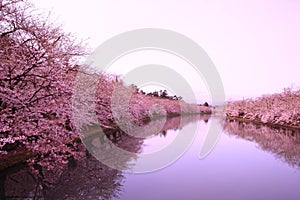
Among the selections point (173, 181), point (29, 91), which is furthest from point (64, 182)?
point (29, 91)

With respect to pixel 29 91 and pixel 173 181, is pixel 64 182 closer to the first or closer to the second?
pixel 173 181

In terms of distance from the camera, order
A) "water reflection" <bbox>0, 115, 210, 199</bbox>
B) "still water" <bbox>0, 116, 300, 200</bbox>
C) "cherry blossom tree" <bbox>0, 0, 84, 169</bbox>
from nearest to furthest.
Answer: "cherry blossom tree" <bbox>0, 0, 84, 169</bbox> < "water reflection" <bbox>0, 115, 210, 199</bbox> < "still water" <bbox>0, 116, 300, 200</bbox>

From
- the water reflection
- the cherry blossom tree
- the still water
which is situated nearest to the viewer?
the cherry blossom tree

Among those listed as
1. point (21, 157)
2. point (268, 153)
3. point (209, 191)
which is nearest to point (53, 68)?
point (209, 191)

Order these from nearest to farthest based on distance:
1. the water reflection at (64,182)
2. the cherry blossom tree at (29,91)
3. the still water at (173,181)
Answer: the cherry blossom tree at (29,91), the water reflection at (64,182), the still water at (173,181)

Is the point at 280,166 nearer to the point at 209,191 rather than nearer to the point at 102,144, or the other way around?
the point at 209,191

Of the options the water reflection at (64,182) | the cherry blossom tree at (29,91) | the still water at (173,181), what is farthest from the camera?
the still water at (173,181)

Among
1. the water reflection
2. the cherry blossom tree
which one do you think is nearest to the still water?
the water reflection

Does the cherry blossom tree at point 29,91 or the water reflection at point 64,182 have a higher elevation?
the cherry blossom tree at point 29,91

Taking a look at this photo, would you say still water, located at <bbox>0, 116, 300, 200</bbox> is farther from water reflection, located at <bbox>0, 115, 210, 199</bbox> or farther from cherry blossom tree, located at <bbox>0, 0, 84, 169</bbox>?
cherry blossom tree, located at <bbox>0, 0, 84, 169</bbox>

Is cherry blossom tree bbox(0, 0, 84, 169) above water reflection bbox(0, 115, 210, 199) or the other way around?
above

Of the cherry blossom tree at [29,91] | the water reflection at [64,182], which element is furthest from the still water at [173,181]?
the cherry blossom tree at [29,91]

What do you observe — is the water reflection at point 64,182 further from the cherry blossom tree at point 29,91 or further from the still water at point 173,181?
the cherry blossom tree at point 29,91

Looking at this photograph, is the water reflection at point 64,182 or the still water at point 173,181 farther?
the still water at point 173,181
